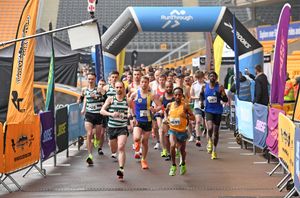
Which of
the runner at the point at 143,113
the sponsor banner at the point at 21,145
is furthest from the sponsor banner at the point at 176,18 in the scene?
the sponsor banner at the point at 21,145

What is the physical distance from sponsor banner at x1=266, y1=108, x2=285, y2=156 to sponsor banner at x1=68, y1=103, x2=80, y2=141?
4521 mm

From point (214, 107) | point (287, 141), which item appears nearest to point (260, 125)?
point (214, 107)

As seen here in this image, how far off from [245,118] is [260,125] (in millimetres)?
1659

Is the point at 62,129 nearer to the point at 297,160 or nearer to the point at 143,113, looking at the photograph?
the point at 143,113

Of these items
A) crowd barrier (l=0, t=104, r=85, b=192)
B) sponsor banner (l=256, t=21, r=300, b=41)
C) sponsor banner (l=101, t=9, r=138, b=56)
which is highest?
sponsor banner (l=256, t=21, r=300, b=41)

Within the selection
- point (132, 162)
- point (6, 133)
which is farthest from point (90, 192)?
point (132, 162)

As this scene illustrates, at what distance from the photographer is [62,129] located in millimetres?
12141

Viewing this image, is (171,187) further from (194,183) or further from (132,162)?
(132,162)

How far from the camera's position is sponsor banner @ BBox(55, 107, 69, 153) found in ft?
38.5

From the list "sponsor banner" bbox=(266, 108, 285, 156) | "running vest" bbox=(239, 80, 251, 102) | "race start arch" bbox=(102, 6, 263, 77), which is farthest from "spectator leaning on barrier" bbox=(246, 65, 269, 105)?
"race start arch" bbox=(102, 6, 263, 77)

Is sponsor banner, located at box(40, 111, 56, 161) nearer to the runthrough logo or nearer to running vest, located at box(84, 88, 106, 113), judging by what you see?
running vest, located at box(84, 88, 106, 113)

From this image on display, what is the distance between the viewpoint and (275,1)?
41.7 m

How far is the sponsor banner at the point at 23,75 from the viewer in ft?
31.7

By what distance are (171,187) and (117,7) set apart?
4351 cm
